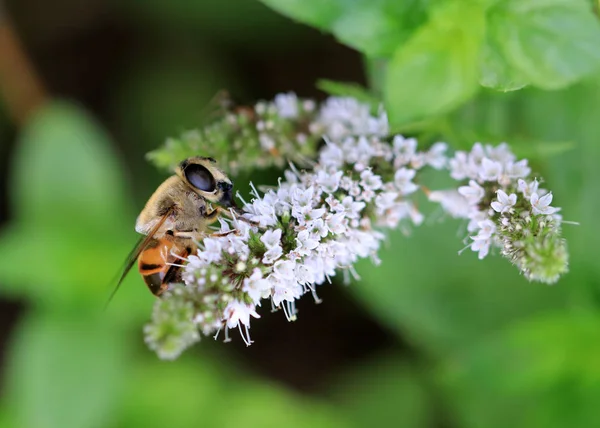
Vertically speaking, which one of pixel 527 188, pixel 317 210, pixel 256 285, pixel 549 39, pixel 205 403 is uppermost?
pixel 549 39

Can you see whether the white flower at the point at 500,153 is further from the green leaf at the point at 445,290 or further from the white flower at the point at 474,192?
the green leaf at the point at 445,290

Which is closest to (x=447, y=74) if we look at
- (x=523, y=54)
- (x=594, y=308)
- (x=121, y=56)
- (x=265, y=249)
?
(x=523, y=54)

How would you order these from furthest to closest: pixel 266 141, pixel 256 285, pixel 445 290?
1. pixel 445 290
2. pixel 266 141
3. pixel 256 285

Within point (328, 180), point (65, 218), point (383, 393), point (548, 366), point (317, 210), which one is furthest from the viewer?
point (383, 393)

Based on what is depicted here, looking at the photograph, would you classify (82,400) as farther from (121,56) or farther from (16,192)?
(121,56)

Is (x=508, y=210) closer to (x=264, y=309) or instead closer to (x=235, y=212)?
(x=235, y=212)

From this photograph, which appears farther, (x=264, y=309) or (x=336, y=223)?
(x=264, y=309)

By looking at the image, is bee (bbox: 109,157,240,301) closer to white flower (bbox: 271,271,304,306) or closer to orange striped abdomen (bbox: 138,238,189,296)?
orange striped abdomen (bbox: 138,238,189,296)

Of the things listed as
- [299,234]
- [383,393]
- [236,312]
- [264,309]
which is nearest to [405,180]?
[299,234]

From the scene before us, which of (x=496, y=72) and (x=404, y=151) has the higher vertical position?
(x=496, y=72)

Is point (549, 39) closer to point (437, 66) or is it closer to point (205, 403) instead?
point (437, 66)
